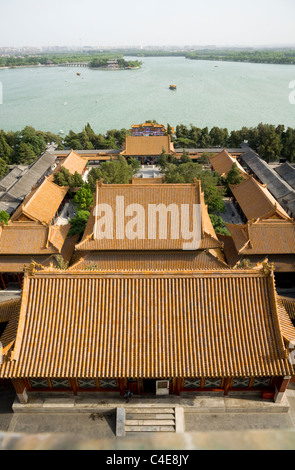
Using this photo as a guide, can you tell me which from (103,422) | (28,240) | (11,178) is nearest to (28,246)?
(28,240)

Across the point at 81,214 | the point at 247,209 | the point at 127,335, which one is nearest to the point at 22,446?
the point at 127,335

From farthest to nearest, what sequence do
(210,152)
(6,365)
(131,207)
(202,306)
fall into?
(210,152) → (131,207) → (202,306) → (6,365)

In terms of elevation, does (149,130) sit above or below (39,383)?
above

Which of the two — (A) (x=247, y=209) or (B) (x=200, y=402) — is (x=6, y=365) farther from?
(A) (x=247, y=209)

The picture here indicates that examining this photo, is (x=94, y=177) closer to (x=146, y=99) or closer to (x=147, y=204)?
(x=147, y=204)

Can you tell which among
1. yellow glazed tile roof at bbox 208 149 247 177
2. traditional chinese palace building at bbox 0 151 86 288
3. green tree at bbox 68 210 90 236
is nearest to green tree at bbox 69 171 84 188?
green tree at bbox 68 210 90 236

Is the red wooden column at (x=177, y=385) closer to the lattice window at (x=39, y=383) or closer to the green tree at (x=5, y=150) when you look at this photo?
the lattice window at (x=39, y=383)
